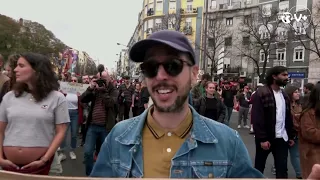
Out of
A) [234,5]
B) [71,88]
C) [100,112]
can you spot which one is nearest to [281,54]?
[234,5]

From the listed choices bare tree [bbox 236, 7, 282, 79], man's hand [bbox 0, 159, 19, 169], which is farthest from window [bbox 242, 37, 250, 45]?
man's hand [bbox 0, 159, 19, 169]

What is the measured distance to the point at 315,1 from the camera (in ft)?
126

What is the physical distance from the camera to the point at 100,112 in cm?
536

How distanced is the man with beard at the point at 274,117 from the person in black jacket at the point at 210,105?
1914 mm

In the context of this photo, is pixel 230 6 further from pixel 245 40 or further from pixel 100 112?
pixel 100 112

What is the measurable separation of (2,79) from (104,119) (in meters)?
1.71

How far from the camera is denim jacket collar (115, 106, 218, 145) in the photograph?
1519mm

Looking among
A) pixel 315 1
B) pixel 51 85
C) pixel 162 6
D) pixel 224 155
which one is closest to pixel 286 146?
pixel 51 85

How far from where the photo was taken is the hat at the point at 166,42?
149 centimetres

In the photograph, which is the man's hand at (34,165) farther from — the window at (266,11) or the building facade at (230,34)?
the building facade at (230,34)

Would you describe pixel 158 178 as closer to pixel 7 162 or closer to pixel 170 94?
pixel 170 94

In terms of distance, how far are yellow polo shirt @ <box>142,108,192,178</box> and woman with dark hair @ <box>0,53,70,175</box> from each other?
156cm

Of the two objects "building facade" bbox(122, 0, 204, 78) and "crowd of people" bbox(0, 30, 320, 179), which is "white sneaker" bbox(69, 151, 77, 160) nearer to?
"crowd of people" bbox(0, 30, 320, 179)

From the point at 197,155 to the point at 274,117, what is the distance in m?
3.45
